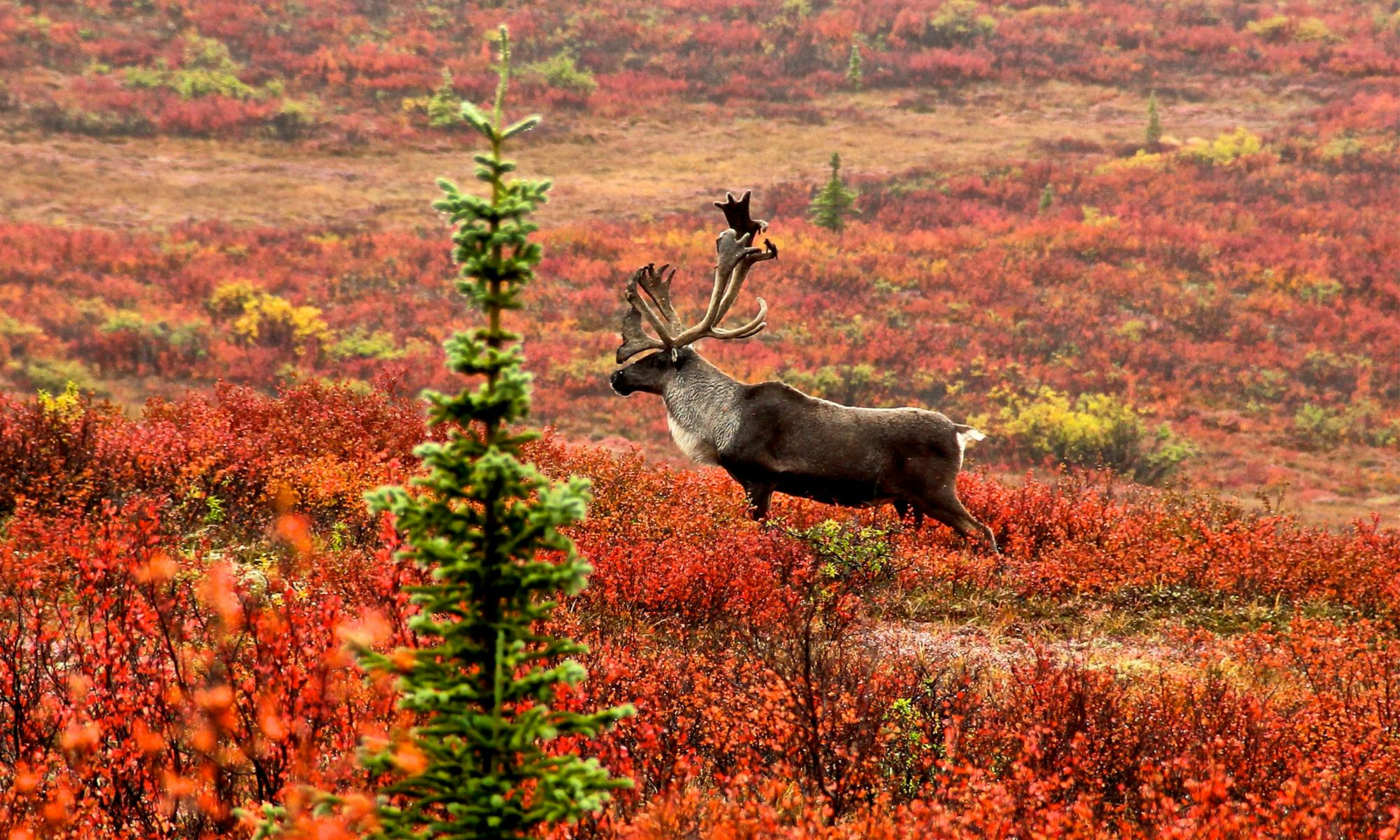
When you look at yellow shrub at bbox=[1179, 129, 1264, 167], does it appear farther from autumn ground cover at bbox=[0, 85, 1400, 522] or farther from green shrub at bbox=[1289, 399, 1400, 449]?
green shrub at bbox=[1289, 399, 1400, 449]

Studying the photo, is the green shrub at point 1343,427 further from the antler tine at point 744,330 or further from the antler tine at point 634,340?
the antler tine at point 634,340

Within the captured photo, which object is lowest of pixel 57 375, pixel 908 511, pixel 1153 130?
pixel 57 375

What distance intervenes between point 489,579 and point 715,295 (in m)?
6.81

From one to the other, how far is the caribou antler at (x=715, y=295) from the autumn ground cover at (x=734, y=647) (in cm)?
133

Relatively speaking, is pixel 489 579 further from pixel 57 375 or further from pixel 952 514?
pixel 57 375

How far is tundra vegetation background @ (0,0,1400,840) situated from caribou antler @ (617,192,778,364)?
133cm

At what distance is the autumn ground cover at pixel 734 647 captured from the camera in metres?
3.99

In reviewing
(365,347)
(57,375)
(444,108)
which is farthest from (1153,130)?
(57,375)

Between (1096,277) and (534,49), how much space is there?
2207cm

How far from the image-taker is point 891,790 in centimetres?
465

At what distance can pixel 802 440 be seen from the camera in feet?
28.2

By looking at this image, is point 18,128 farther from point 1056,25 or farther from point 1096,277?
point 1056,25

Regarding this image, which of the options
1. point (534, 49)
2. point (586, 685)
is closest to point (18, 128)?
point (534, 49)

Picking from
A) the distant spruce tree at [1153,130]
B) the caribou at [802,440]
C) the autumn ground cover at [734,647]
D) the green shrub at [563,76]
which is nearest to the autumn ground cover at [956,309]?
the distant spruce tree at [1153,130]
